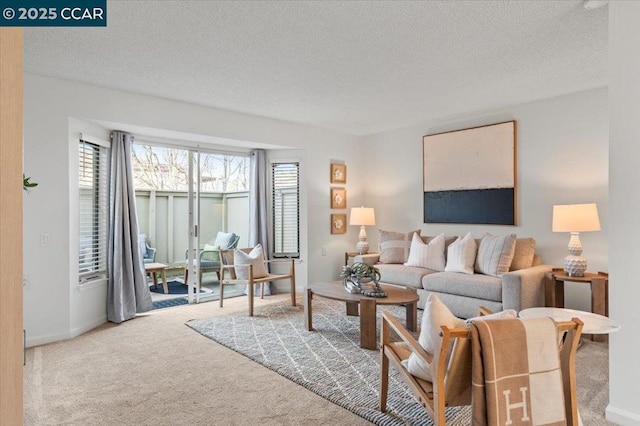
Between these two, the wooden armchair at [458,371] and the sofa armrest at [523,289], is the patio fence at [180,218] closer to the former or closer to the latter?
the sofa armrest at [523,289]

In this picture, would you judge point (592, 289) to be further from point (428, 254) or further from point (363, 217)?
point (363, 217)

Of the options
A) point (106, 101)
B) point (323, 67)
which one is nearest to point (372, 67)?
point (323, 67)

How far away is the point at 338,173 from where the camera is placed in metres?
6.66

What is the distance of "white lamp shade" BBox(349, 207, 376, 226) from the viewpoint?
6383mm

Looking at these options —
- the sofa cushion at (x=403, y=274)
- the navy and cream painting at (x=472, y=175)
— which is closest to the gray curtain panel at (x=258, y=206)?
the sofa cushion at (x=403, y=274)

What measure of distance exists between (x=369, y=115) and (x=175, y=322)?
12.2 ft

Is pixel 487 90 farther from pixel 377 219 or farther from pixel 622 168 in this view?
pixel 377 219

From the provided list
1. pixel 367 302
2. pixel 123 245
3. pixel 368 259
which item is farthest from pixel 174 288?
pixel 367 302

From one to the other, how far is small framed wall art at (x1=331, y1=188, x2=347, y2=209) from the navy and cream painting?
140 cm

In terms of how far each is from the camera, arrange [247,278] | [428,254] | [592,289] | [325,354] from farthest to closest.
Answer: [428,254] → [247,278] → [592,289] → [325,354]

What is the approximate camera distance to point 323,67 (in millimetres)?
3699

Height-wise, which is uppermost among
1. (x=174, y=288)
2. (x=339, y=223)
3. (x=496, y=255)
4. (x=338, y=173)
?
(x=338, y=173)

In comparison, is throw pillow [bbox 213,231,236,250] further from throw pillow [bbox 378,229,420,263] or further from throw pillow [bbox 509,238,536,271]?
throw pillow [bbox 509,238,536,271]

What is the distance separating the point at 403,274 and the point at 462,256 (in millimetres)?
789
